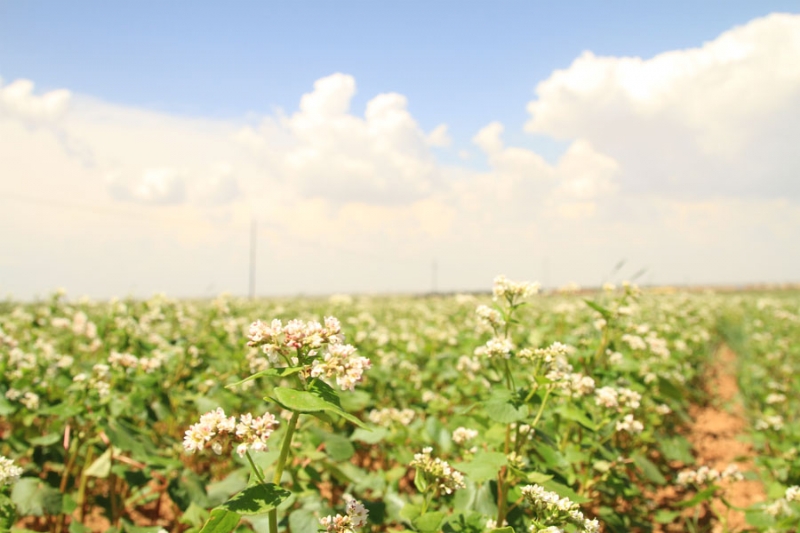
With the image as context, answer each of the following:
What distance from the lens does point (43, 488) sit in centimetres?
302

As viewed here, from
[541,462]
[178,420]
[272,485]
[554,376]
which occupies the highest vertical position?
[554,376]

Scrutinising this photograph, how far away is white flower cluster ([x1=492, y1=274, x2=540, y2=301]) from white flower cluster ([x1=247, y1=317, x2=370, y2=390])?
128 centimetres

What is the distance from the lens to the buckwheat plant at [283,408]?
63.2 inches

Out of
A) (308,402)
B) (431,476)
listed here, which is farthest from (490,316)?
(308,402)

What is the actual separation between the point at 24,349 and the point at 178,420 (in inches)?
86.0

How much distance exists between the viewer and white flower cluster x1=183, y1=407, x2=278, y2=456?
169 centimetres

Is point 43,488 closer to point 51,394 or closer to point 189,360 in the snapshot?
point 51,394

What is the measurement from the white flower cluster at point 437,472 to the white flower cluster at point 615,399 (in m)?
1.10

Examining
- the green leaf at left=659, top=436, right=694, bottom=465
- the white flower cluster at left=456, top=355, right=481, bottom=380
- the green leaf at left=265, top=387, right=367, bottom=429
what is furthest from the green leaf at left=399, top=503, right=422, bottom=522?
the green leaf at left=659, top=436, right=694, bottom=465

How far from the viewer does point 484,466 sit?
2311 millimetres

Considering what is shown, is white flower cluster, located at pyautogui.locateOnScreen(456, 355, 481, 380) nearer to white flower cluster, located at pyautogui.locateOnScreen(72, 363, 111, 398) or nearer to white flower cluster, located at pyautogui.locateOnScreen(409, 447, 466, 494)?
white flower cluster, located at pyautogui.locateOnScreen(409, 447, 466, 494)

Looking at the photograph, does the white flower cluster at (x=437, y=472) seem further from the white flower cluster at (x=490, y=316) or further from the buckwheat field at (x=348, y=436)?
the white flower cluster at (x=490, y=316)

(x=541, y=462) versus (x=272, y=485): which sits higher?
(x=272, y=485)

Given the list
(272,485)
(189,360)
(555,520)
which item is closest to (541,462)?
(555,520)
